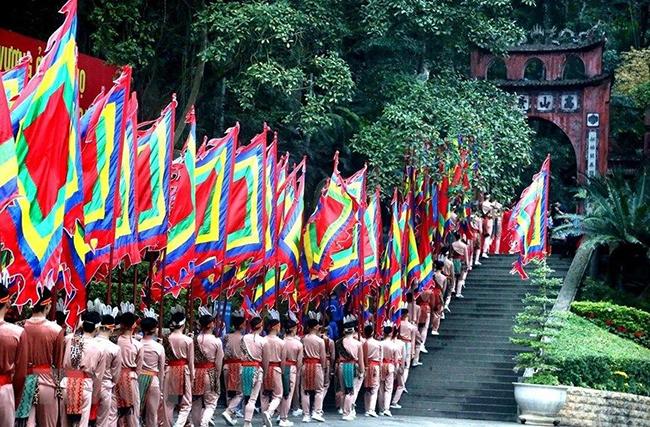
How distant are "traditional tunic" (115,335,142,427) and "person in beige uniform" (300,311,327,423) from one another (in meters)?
5.87

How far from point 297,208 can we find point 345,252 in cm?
146

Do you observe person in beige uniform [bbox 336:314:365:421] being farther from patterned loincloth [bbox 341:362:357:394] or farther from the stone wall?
the stone wall

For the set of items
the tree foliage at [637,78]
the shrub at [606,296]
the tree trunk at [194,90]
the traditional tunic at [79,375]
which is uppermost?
the tree foliage at [637,78]

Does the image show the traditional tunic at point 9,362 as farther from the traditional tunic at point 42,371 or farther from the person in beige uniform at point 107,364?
the person in beige uniform at point 107,364

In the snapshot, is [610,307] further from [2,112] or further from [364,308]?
[2,112]

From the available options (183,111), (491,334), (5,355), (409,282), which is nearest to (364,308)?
(409,282)

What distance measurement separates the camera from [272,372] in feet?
64.0

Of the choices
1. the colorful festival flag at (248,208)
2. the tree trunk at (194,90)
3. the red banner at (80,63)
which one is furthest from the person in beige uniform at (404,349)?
the red banner at (80,63)

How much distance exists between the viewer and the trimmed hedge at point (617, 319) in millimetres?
28344

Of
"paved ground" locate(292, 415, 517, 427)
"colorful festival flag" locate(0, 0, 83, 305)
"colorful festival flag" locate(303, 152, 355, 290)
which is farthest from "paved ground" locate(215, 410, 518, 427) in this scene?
"colorful festival flag" locate(0, 0, 83, 305)

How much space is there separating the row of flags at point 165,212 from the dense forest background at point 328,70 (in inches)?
90.2

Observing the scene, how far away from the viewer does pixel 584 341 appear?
25.6 meters

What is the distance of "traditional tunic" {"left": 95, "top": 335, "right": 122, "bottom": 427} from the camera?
14305 mm

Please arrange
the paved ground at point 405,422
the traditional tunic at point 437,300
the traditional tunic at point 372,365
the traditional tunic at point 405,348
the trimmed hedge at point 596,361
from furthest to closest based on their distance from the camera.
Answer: the traditional tunic at point 437,300, the traditional tunic at point 405,348, the trimmed hedge at point 596,361, the traditional tunic at point 372,365, the paved ground at point 405,422
